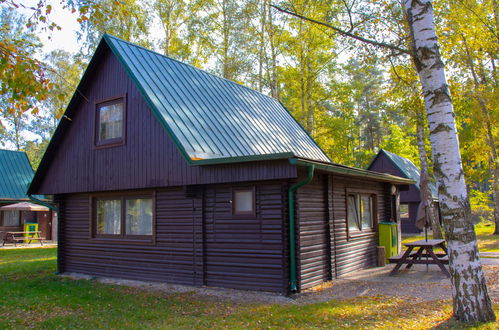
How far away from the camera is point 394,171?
27.9 meters

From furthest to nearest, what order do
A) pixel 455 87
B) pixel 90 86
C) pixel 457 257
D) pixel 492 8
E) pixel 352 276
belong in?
pixel 492 8, pixel 455 87, pixel 90 86, pixel 352 276, pixel 457 257

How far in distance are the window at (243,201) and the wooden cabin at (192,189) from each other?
1.0 inches

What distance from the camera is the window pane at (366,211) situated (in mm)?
12523

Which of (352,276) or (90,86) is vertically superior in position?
(90,86)

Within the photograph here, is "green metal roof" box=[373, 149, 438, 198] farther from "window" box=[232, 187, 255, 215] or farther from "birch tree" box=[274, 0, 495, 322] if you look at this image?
"birch tree" box=[274, 0, 495, 322]

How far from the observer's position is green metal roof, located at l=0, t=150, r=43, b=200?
23.6 m

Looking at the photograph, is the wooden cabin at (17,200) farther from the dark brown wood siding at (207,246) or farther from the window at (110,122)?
the dark brown wood siding at (207,246)

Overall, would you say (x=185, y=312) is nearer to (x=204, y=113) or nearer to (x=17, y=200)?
(x=204, y=113)

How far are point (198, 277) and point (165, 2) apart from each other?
67.0 ft

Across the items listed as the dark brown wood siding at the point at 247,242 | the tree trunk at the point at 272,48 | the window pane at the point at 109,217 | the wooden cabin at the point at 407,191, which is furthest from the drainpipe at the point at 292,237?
the wooden cabin at the point at 407,191

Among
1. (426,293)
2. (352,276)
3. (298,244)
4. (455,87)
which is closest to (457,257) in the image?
(426,293)

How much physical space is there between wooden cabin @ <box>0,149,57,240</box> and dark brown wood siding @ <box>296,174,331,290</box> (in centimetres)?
1744

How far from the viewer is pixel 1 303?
28.4ft

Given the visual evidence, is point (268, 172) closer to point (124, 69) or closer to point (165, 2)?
point (124, 69)
